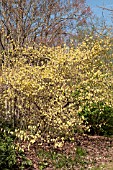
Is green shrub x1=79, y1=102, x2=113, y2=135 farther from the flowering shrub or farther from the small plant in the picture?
the small plant

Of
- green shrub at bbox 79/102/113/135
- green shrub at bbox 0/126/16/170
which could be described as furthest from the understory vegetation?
green shrub at bbox 79/102/113/135

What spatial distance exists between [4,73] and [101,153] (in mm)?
3190

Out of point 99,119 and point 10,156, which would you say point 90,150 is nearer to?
point 99,119

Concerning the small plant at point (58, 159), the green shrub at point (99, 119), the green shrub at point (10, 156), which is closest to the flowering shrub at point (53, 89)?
the small plant at point (58, 159)

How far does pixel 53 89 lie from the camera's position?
748cm

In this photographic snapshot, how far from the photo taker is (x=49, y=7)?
12992mm

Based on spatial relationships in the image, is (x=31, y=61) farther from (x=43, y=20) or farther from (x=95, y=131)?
(x=43, y=20)

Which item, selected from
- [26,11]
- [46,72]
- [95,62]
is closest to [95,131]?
[95,62]

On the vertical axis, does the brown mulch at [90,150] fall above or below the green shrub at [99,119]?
below

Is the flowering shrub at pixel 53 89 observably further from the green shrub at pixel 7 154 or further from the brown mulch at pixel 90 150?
the green shrub at pixel 7 154

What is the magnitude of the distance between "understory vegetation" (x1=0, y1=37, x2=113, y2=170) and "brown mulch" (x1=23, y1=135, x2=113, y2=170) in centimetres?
6

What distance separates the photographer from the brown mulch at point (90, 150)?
7.04m

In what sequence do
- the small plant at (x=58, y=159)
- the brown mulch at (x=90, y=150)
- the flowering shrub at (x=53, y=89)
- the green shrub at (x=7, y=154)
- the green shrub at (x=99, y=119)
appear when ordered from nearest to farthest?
the green shrub at (x=7, y=154) < the small plant at (x=58, y=159) < the brown mulch at (x=90, y=150) < the flowering shrub at (x=53, y=89) < the green shrub at (x=99, y=119)

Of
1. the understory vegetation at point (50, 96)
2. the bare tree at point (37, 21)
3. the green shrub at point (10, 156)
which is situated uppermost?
the bare tree at point (37, 21)
